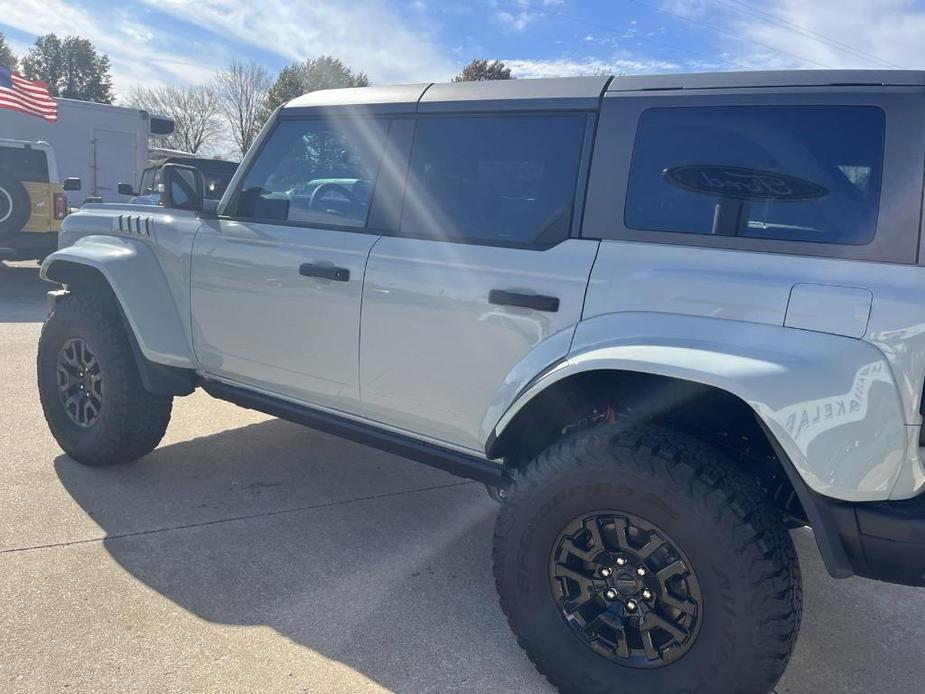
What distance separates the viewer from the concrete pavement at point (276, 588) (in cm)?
241

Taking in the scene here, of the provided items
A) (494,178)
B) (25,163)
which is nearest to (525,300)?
(494,178)

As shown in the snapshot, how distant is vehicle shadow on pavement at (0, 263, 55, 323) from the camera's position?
8263 mm

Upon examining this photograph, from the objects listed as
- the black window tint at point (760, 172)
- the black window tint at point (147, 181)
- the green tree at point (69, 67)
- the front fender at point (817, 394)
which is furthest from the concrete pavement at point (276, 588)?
the green tree at point (69, 67)

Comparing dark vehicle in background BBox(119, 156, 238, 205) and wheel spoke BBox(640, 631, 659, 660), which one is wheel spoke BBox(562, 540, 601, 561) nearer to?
wheel spoke BBox(640, 631, 659, 660)

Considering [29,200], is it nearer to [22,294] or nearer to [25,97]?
[22,294]

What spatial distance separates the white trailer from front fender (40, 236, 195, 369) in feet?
39.8

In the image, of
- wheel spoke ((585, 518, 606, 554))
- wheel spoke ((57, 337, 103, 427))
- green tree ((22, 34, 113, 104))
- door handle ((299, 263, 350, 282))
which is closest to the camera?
wheel spoke ((585, 518, 606, 554))

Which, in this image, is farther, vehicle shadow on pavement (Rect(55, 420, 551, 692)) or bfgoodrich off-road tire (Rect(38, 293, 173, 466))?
bfgoodrich off-road tire (Rect(38, 293, 173, 466))

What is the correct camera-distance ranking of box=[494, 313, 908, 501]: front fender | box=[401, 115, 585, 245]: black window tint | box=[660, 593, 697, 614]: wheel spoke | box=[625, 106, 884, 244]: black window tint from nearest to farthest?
box=[494, 313, 908, 501]: front fender, box=[625, 106, 884, 244]: black window tint, box=[660, 593, 697, 614]: wheel spoke, box=[401, 115, 585, 245]: black window tint

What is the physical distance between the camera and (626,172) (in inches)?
93.0

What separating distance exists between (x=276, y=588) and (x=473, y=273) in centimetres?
146

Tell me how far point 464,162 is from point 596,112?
21.6 inches

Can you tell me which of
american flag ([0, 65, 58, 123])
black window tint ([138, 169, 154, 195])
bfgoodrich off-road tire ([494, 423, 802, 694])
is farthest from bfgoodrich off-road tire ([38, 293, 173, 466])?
american flag ([0, 65, 58, 123])

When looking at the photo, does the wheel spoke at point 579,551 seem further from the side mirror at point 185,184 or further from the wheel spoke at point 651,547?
the side mirror at point 185,184
